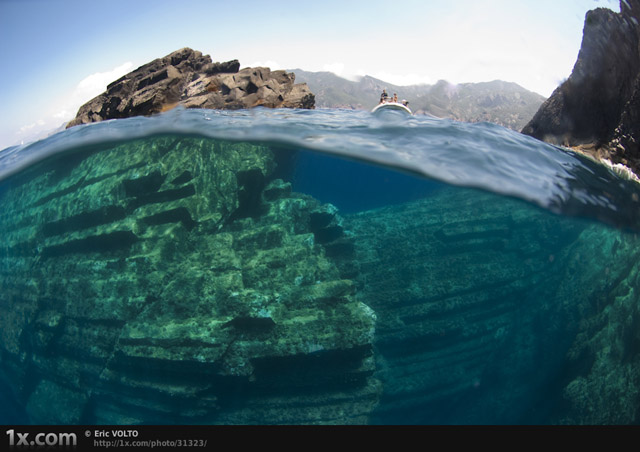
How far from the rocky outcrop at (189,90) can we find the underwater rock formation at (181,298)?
2470mm

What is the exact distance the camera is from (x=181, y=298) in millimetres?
6836

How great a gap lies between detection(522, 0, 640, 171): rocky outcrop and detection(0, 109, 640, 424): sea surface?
2.32ft

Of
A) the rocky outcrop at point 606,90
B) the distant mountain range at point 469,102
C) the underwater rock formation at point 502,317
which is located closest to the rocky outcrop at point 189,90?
the underwater rock formation at point 502,317

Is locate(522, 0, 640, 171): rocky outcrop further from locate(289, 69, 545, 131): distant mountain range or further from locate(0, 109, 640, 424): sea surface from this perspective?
locate(289, 69, 545, 131): distant mountain range

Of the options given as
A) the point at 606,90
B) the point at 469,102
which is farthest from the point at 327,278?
the point at 469,102

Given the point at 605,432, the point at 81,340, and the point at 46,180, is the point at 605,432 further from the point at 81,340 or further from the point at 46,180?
the point at 46,180

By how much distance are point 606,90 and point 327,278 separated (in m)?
8.49

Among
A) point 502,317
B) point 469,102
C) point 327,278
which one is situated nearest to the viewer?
point 327,278

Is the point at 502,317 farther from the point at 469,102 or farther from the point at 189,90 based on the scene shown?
the point at 469,102

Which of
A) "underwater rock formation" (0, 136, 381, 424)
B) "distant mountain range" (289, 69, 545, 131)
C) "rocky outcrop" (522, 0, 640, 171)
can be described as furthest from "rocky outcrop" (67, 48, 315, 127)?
"distant mountain range" (289, 69, 545, 131)

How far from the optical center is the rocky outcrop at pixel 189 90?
36.1ft

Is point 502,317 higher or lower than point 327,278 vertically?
lower

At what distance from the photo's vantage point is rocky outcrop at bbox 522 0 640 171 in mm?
6059

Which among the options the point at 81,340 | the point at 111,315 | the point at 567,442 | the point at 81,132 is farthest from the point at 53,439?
the point at 81,132
